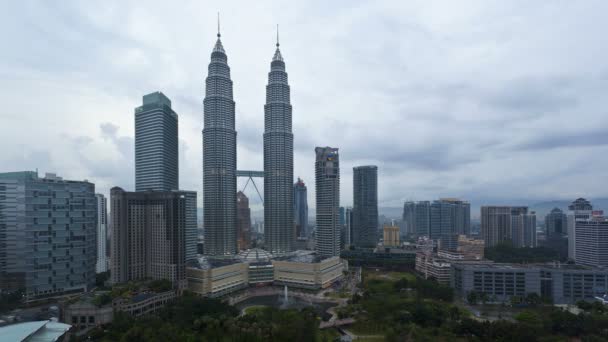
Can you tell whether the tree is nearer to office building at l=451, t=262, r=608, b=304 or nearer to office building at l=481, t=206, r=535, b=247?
office building at l=451, t=262, r=608, b=304

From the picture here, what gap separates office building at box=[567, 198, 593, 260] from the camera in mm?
73231

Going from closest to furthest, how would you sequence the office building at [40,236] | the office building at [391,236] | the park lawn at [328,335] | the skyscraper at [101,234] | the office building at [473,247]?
1. the park lawn at [328,335]
2. the office building at [40,236]
3. the skyscraper at [101,234]
4. the office building at [473,247]
5. the office building at [391,236]

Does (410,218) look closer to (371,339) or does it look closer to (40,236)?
(371,339)

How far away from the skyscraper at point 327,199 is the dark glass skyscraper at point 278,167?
7.64m

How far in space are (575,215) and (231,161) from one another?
80.1m

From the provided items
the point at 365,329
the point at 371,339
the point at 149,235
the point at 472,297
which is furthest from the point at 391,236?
the point at 371,339

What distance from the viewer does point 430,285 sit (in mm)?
48281

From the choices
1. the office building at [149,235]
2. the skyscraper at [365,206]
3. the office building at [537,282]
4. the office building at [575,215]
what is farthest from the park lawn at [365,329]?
the skyscraper at [365,206]

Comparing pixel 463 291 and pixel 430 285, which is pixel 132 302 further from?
pixel 463 291

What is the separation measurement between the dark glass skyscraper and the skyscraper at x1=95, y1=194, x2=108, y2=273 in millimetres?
36010

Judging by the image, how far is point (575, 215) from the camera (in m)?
74.9

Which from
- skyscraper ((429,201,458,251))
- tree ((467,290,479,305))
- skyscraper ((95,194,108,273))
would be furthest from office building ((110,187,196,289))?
skyscraper ((429,201,458,251))

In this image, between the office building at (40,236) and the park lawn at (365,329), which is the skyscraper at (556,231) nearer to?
the park lawn at (365,329)

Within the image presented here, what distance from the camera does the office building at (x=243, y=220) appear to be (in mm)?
106500
